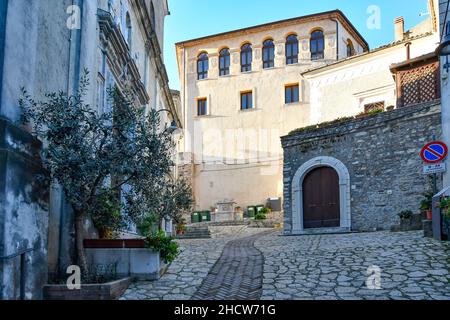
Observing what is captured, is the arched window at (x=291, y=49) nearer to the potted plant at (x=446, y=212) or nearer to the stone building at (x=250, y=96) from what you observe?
the stone building at (x=250, y=96)

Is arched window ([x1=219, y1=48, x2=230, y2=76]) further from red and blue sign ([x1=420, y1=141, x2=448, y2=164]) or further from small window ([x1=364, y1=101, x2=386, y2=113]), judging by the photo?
red and blue sign ([x1=420, y1=141, x2=448, y2=164])

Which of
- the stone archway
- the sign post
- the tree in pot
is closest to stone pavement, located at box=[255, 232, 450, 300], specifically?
the sign post

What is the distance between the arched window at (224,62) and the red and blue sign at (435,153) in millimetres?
24493

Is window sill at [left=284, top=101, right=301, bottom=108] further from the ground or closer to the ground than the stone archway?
further from the ground

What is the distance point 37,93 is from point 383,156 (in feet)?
41.2

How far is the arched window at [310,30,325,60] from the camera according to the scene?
31.9 meters

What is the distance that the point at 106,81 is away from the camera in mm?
12000

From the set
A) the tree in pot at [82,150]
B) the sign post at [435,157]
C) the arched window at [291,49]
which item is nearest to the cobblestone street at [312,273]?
the sign post at [435,157]

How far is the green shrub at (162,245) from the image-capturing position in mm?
8797

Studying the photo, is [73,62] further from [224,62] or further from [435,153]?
[224,62]

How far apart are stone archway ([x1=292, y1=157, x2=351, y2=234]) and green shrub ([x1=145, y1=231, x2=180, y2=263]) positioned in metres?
10.1

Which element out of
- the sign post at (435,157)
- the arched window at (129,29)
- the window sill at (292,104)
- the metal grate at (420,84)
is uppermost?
the window sill at (292,104)
